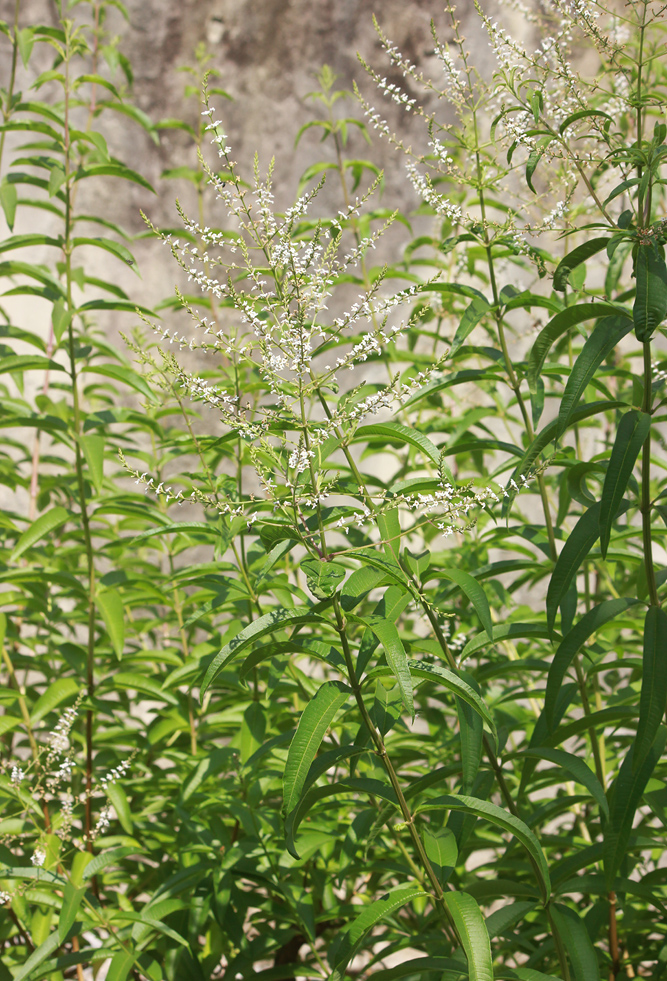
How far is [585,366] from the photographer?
1.23 metres

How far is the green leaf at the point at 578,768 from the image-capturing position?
1.28 meters

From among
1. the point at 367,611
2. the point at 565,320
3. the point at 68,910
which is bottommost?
the point at 68,910

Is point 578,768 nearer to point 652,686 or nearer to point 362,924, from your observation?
point 652,686

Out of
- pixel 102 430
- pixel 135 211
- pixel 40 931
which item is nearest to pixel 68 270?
pixel 102 430

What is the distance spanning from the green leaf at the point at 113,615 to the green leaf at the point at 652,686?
45.2 inches

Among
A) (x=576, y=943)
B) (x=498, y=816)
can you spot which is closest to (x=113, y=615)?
(x=498, y=816)

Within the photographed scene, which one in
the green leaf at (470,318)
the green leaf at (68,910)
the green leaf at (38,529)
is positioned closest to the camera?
the green leaf at (68,910)

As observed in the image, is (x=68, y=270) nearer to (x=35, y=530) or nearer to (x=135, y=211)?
(x=35, y=530)

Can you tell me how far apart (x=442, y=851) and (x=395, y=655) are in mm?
424

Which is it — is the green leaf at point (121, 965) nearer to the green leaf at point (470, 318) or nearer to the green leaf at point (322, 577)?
the green leaf at point (322, 577)

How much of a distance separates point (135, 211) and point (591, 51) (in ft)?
9.94

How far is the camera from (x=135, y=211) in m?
5.26

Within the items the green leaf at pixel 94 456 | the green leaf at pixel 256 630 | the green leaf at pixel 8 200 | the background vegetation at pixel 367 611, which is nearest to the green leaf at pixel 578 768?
the background vegetation at pixel 367 611

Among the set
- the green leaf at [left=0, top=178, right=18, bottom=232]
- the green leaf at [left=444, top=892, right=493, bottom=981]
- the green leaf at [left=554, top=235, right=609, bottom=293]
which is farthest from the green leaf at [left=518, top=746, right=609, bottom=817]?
the green leaf at [left=0, top=178, right=18, bottom=232]
